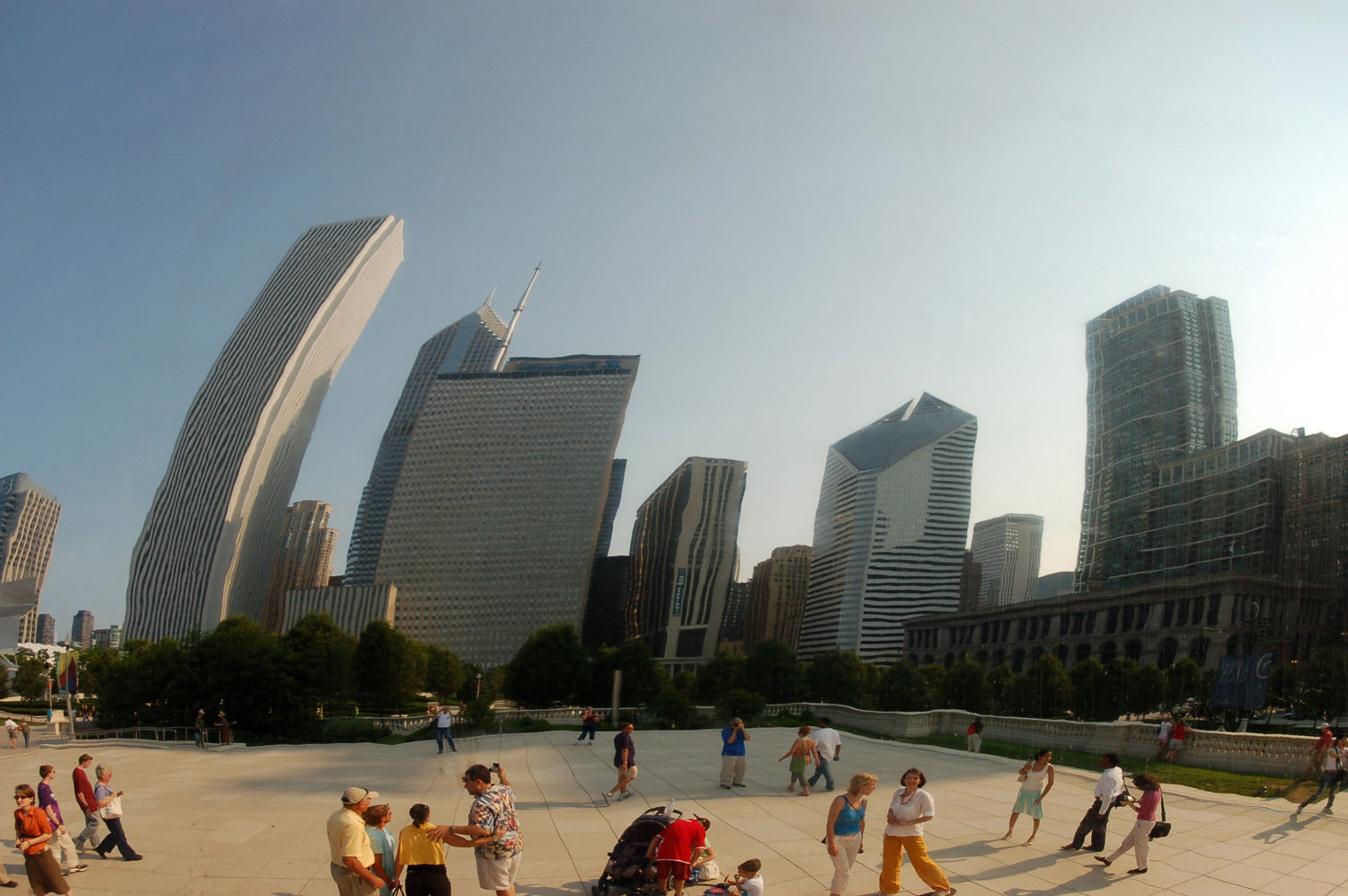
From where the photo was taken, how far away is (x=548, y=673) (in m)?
64.5

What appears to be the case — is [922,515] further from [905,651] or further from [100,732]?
[100,732]

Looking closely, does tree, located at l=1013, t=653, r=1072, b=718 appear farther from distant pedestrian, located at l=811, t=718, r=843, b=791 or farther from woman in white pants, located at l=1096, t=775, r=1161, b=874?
woman in white pants, located at l=1096, t=775, r=1161, b=874

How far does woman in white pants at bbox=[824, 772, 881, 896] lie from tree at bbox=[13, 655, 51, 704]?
9444 centimetres

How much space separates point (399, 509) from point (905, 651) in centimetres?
10259

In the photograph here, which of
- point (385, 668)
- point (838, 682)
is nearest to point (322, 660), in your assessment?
point (385, 668)

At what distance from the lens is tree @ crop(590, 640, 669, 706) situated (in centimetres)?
5939

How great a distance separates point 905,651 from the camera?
462ft

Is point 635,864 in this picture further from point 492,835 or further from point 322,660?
point 322,660

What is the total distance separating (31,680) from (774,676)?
2869 inches

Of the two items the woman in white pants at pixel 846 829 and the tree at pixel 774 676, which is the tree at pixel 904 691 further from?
the woman in white pants at pixel 846 829

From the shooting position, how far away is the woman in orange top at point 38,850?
9.02m

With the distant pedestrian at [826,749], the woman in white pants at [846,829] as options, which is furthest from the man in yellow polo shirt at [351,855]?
the distant pedestrian at [826,749]

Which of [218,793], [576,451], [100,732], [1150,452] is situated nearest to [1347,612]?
[1150,452]

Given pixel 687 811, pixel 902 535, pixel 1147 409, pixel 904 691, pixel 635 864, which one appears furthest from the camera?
pixel 902 535
